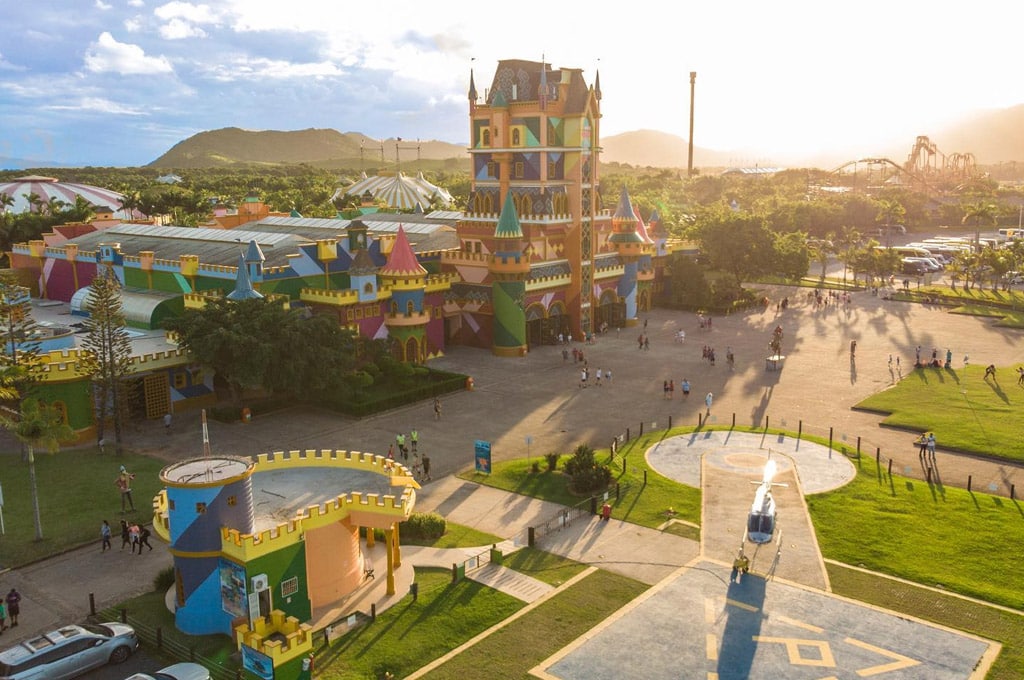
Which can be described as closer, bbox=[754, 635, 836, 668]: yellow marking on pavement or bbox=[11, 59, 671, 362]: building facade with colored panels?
bbox=[754, 635, 836, 668]: yellow marking on pavement

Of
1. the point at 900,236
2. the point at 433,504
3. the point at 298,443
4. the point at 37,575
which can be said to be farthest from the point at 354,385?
the point at 900,236

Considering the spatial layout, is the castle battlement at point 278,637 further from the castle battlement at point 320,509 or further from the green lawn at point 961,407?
the green lawn at point 961,407

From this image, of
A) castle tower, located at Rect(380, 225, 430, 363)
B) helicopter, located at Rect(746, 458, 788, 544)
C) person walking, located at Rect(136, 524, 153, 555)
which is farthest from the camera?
castle tower, located at Rect(380, 225, 430, 363)

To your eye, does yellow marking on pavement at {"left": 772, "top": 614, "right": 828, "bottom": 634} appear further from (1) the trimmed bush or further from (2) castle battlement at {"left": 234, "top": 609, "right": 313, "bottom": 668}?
(2) castle battlement at {"left": 234, "top": 609, "right": 313, "bottom": 668}

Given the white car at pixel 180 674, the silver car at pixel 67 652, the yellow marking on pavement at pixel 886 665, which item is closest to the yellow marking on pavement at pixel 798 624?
the yellow marking on pavement at pixel 886 665

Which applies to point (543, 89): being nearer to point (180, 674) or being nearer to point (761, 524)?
point (761, 524)

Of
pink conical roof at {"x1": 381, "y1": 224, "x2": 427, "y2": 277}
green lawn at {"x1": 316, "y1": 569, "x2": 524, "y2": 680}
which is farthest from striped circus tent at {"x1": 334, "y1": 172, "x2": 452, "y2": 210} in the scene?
green lawn at {"x1": 316, "y1": 569, "x2": 524, "y2": 680}
